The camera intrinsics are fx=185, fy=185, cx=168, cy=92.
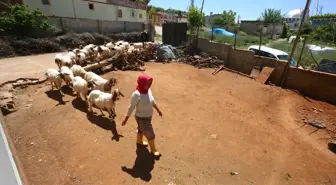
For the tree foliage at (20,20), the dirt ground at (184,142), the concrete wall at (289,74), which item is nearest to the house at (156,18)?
the tree foliage at (20,20)

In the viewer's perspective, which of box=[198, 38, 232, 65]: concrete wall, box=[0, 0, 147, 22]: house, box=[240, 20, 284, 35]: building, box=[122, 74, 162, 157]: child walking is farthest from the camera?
box=[240, 20, 284, 35]: building

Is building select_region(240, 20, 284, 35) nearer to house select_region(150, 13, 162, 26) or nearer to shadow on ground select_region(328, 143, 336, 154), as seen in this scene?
house select_region(150, 13, 162, 26)

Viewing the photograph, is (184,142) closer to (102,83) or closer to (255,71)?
(102,83)

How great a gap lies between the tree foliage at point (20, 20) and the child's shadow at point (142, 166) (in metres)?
14.7

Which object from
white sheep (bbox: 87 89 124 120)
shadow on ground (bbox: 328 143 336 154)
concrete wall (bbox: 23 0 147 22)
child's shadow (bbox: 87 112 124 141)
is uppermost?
concrete wall (bbox: 23 0 147 22)

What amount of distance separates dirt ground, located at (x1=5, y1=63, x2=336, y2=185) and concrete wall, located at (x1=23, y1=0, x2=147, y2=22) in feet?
48.1

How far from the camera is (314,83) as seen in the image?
24.2 ft

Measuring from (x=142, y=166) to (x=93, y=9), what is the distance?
2320cm

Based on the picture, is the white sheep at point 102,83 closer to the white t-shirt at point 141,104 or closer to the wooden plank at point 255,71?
the white t-shirt at point 141,104

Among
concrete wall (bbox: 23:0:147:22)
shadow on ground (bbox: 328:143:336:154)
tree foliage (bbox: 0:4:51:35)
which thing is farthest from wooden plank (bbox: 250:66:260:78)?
concrete wall (bbox: 23:0:147:22)

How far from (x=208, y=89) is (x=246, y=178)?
4843 mm

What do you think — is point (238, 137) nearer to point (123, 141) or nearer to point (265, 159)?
point (265, 159)

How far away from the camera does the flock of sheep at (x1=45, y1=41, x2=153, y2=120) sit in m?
4.70

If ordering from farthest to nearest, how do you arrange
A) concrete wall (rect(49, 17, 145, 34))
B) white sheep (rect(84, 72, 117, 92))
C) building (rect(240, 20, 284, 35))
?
1. building (rect(240, 20, 284, 35))
2. concrete wall (rect(49, 17, 145, 34))
3. white sheep (rect(84, 72, 117, 92))
